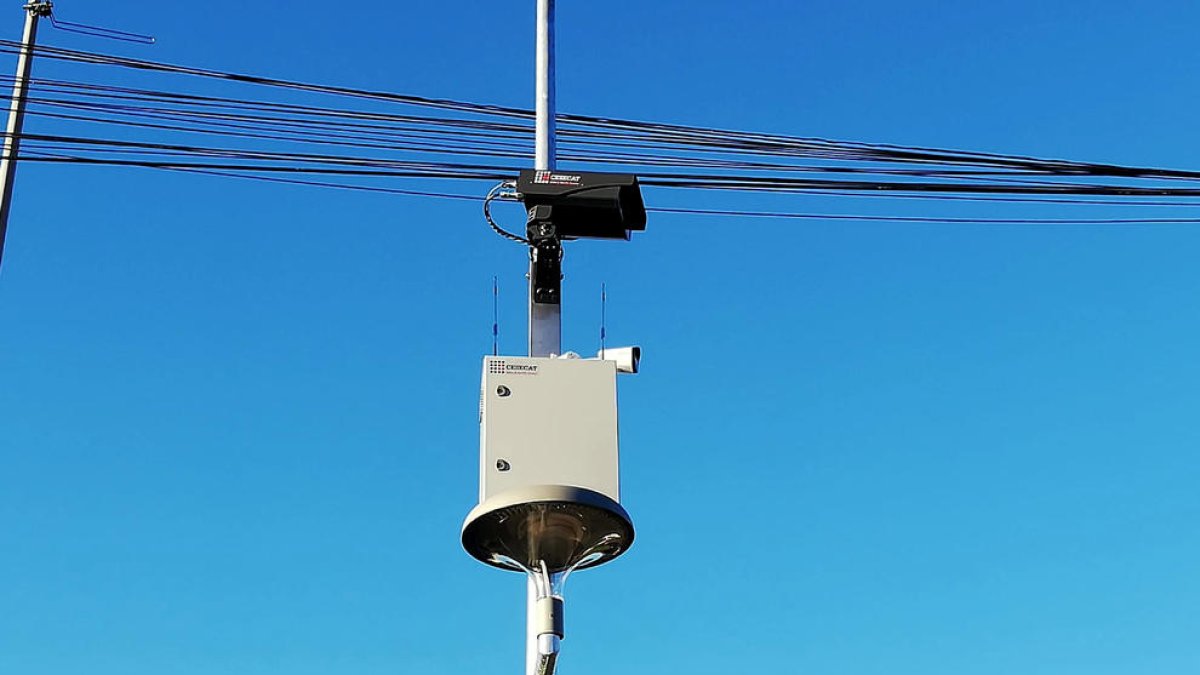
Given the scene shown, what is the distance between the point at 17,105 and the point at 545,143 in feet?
15.4

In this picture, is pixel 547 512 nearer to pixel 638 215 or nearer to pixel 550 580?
pixel 550 580

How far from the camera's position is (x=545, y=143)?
23.9 feet

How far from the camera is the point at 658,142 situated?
970cm

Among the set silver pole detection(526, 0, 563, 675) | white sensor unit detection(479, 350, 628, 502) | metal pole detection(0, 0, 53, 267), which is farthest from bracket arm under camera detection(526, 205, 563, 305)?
metal pole detection(0, 0, 53, 267)

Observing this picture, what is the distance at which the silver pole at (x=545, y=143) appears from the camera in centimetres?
635

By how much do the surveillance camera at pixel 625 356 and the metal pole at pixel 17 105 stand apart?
4.65 meters

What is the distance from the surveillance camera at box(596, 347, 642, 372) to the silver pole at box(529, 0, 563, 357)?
47 centimetres

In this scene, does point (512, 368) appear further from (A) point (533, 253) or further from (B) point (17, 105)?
(B) point (17, 105)

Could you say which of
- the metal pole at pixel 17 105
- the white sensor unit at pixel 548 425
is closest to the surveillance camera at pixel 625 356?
the white sensor unit at pixel 548 425

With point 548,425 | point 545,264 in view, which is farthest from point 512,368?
point 545,264

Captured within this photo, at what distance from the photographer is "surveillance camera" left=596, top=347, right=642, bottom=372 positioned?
583cm

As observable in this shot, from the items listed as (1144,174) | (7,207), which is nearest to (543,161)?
(1144,174)

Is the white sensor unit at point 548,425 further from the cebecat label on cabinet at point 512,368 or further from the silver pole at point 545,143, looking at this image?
the silver pole at point 545,143

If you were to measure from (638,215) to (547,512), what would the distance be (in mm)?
1881
